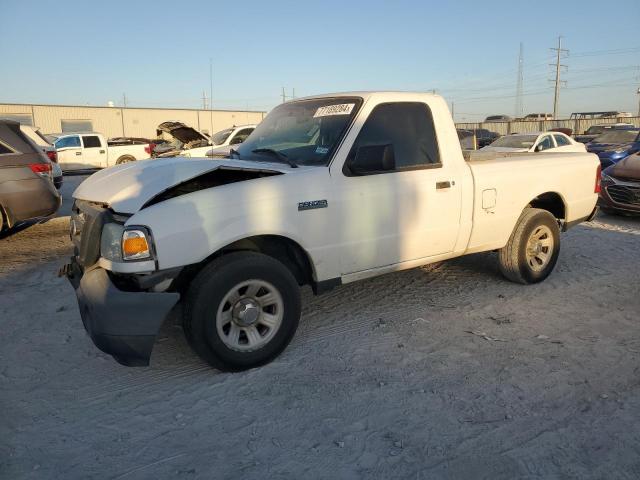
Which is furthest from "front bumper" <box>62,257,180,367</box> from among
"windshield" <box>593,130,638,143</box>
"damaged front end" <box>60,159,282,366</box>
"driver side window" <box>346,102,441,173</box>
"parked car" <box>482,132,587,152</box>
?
"windshield" <box>593,130,638,143</box>

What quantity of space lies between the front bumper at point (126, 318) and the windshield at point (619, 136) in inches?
692

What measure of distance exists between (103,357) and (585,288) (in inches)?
181

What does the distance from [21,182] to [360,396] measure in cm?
597

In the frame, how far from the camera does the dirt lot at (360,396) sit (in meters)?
2.49

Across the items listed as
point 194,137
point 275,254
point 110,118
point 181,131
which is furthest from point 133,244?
point 110,118

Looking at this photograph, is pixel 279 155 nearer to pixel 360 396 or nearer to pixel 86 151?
pixel 360 396

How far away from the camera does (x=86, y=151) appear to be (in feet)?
67.8

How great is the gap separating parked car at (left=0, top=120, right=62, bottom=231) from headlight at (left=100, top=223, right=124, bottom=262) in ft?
14.8

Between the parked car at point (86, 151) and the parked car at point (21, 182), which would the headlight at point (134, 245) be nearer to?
the parked car at point (21, 182)

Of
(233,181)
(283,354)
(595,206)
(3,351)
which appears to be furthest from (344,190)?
(595,206)

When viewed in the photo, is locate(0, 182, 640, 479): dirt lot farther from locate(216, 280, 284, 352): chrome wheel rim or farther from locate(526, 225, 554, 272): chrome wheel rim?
locate(526, 225, 554, 272): chrome wheel rim

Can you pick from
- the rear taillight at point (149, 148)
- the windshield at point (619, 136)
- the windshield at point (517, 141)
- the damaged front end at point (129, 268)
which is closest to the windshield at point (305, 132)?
the damaged front end at point (129, 268)

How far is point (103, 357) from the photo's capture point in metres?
3.66

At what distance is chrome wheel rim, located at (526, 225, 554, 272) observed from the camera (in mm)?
5117
